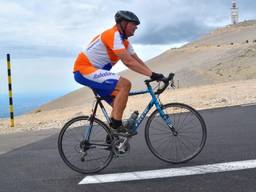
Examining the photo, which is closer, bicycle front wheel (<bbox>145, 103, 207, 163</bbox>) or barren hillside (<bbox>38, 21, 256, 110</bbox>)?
bicycle front wheel (<bbox>145, 103, 207, 163</bbox>)

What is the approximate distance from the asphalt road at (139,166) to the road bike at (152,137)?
148 mm

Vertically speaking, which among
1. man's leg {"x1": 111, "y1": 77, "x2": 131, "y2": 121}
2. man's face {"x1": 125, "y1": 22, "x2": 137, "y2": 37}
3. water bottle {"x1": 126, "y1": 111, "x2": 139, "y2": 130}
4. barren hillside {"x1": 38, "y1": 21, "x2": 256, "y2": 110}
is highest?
man's face {"x1": 125, "y1": 22, "x2": 137, "y2": 37}

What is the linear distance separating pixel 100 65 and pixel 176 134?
4.40ft

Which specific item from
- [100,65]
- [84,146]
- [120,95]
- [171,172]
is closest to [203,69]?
[84,146]

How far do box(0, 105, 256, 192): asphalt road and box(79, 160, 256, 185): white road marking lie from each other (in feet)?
0.45

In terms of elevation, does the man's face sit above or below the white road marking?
above

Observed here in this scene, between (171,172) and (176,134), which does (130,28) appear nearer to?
(176,134)

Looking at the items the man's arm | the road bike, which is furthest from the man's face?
the road bike

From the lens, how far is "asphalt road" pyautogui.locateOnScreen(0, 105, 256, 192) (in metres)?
5.67

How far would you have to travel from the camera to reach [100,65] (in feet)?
21.5

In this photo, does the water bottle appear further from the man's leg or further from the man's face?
the man's face

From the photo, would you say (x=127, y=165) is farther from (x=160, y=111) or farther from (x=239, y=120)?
(x=239, y=120)

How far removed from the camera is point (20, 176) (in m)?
6.85

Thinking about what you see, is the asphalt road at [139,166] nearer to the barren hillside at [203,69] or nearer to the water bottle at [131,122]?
the water bottle at [131,122]
